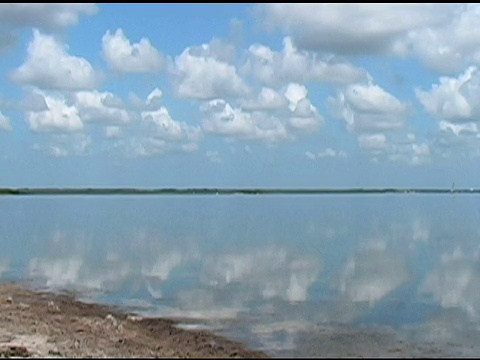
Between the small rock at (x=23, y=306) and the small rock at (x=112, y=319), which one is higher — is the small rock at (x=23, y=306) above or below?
below

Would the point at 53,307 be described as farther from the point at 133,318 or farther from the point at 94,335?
the point at 94,335

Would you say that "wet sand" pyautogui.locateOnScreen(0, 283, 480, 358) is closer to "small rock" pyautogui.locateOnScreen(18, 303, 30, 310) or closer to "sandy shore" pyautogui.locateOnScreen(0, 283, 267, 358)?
"sandy shore" pyautogui.locateOnScreen(0, 283, 267, 358)

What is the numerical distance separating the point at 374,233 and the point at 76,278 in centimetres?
3190

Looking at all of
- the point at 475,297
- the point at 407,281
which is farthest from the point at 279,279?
the point at 475,297

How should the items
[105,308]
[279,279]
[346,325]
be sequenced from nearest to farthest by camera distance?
1. [346,325]
2. [105,308]
3. [279,279]

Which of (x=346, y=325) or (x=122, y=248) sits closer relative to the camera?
(x=346, y=325)

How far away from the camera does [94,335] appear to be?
67.7 feet

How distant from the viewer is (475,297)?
28609mm

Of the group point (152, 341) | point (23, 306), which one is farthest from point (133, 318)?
→ point (23, 306)

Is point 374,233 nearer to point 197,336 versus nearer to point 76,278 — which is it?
point 76,278

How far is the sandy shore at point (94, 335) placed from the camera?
60.2 ft

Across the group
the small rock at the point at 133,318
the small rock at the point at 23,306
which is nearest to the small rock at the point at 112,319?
the small rock at the point at 133,318

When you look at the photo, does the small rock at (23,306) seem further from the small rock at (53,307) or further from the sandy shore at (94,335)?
the small rock at (53,307)

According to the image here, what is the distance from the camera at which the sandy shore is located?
1836 centimetres
